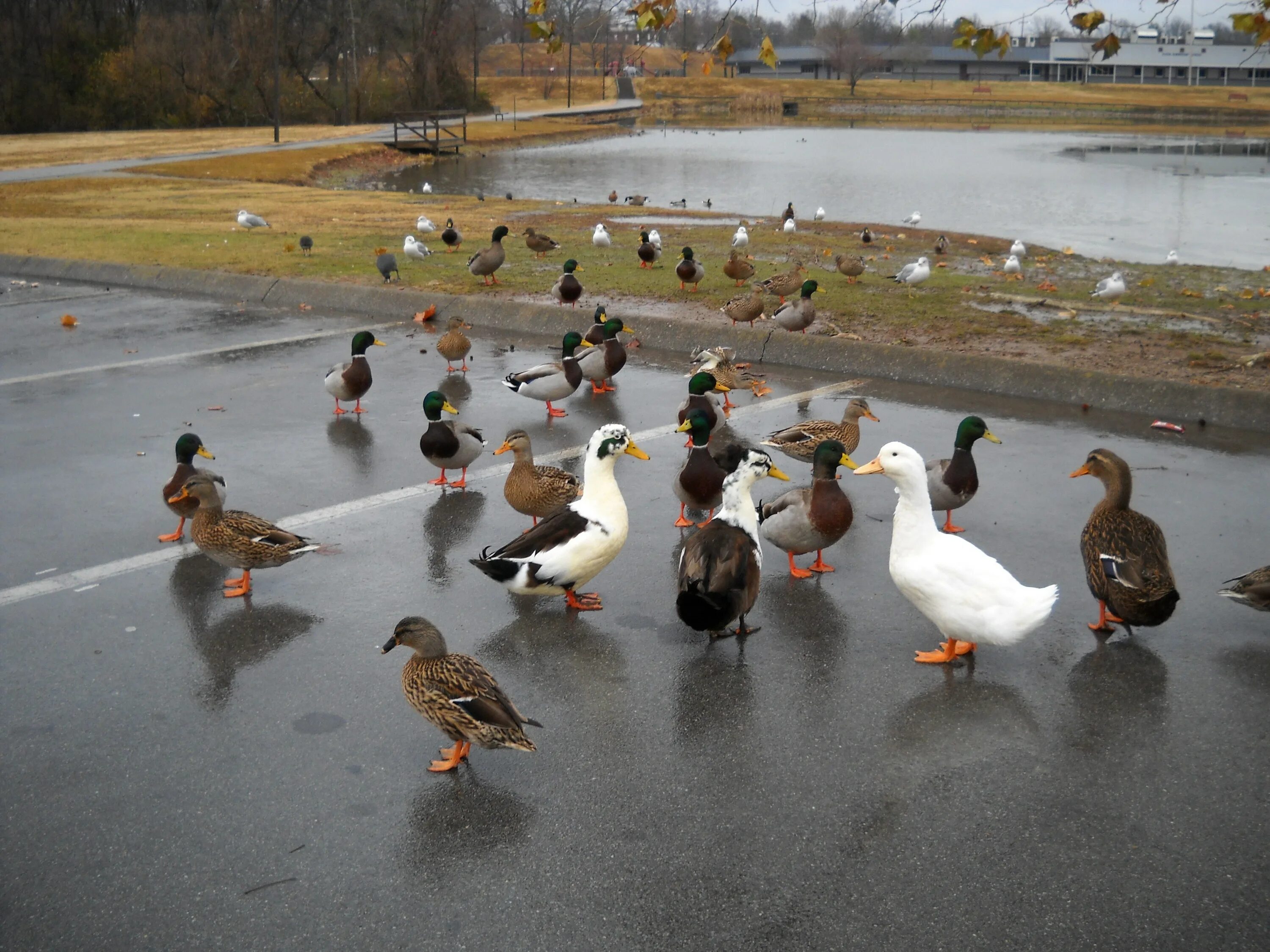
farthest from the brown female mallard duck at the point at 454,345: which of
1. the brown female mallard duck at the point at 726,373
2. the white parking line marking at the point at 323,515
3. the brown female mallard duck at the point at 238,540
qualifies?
the brown female mallard duck at the point at 238,540

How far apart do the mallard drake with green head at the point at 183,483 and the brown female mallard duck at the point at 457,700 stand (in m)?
2.82

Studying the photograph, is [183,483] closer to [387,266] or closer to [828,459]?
[828,459]

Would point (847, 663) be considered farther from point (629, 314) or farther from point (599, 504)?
point (629, 314)

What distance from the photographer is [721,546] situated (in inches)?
236

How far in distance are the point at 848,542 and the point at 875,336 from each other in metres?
5.66

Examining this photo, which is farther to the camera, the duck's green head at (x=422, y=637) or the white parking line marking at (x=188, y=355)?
the white parking line marking at (x=188, y=355)

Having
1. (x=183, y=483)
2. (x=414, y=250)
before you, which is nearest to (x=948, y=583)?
(x=183, y=483)

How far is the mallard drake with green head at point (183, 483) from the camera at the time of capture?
718 centimetres

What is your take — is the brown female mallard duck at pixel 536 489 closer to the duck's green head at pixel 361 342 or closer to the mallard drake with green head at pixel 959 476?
the mallard drake with green head at pixel 959 476

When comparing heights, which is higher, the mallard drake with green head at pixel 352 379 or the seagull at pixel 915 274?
the seagull at pixel 915 274

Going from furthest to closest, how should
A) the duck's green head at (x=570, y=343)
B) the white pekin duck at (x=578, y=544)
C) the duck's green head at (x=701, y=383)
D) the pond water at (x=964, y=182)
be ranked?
1. the pond water at (x=964, y=182)
2. the duck's green head at (x=570, y=343)
3. the duck's green head at (x=701, y=383)
4. the white pekin duck at (x=578, y=544)

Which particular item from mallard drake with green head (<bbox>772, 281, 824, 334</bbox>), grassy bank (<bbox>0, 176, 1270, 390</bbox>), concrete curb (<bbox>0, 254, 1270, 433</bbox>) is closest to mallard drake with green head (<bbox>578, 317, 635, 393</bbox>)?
concrete curb (<bbox>0, 254, 1270, 433</bbox>)

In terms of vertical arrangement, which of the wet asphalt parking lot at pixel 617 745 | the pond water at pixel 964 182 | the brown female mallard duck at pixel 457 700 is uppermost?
the pond water at pixel 964 182

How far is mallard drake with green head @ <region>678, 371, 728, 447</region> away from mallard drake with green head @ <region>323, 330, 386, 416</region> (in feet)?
9.78
